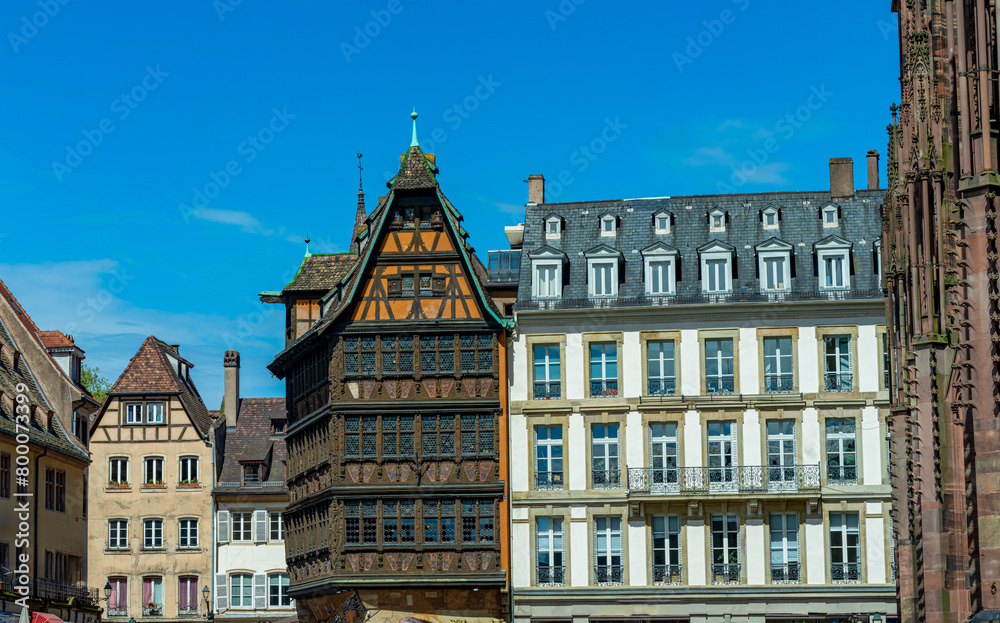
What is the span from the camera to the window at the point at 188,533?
66.5 meters

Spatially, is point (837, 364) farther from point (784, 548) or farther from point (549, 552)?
point (549, 552)

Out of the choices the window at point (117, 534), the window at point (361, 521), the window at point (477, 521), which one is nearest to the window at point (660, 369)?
the window at point (477, 521)

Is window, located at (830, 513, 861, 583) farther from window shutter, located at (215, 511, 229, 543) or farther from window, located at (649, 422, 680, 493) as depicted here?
→ window shutter, located at (215, 511, 229, 543)

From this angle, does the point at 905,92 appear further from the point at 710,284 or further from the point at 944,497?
the point at 710,284

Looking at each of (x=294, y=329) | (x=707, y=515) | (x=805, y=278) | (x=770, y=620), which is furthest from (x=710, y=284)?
(x=294, y=329)

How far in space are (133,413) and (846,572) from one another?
102 feet

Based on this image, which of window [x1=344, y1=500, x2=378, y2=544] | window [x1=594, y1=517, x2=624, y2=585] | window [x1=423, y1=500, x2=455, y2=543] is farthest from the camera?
window [x1=344, y1=500, x2=378, y2=544]

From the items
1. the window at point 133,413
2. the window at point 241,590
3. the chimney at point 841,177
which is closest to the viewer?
the chimney at point 841,177

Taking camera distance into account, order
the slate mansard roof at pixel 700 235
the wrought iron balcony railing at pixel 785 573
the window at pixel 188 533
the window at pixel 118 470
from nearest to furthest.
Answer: the wrought iron balcony railing at pixel 785 573 < the slate mansard roof at pixel 700 235 < the window at pixel 188 533 < the window at pixel 118 470

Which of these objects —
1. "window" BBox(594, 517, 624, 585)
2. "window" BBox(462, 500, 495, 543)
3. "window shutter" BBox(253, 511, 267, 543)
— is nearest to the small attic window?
"window" BBox(594, 517, 624, 585)

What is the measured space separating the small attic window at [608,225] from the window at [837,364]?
7863 mm

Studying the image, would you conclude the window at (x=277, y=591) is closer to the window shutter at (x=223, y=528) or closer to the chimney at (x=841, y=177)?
the window shutter at (x=223, y=528)

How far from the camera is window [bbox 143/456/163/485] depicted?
220ft

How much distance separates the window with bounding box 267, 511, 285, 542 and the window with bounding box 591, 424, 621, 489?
61.5ft
